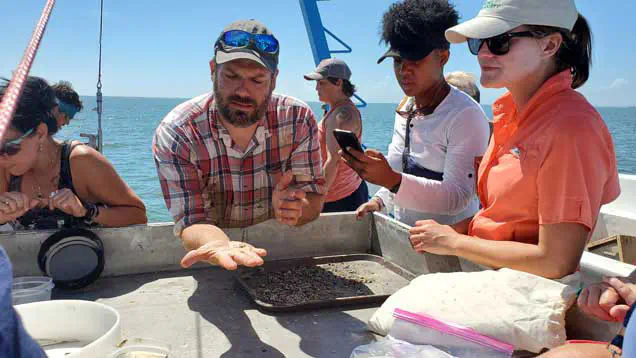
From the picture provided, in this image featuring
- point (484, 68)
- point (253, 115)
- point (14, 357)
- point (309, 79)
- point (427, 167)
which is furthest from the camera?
point (309, 79)

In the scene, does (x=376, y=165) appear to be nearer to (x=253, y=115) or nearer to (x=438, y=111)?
(x=438, y=111)

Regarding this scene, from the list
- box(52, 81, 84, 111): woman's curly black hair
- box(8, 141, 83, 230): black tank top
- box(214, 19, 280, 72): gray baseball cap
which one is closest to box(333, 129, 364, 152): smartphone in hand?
box(214, 19, 280, 72): gray baseball cap

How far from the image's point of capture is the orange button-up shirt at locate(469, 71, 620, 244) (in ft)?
5.06

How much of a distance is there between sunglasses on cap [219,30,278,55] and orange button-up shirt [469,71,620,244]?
1.04 metres

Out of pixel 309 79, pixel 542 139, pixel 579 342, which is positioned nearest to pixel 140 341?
pixel 579 342

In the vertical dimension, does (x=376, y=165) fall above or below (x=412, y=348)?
above

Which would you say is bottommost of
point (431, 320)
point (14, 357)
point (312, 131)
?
point (431, 320)

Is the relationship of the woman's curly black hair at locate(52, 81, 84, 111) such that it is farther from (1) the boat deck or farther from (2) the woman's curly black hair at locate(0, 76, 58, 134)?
(1) the boat deck

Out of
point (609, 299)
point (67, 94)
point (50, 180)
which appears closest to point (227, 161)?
point (50, 180)

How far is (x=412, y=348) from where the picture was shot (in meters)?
1.53

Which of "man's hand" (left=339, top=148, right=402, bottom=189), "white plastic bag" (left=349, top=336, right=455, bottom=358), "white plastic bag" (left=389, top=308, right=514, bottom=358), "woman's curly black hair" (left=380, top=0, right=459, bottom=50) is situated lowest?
"white plastic bag" (left=349, top=336, right=455, bottom=358)

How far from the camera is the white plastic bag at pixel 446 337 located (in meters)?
1.47

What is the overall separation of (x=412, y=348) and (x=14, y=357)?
113 cm

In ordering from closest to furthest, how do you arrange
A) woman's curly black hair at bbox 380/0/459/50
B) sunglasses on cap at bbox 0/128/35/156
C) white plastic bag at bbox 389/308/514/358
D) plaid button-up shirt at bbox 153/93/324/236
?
1. white plastic bag at bbox 389/308/514/358
2. plaid button-up shirt at bbox 153/93/324/236
3. sunglasses on cap at bbox 0/128/35/156
4. woman's curly black hair at bbox 380/0/459/50
